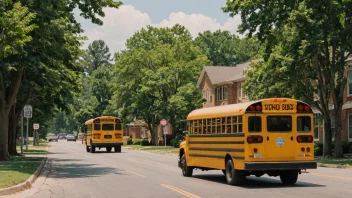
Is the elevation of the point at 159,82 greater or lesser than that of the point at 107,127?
greater

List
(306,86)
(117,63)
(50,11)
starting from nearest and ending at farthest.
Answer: (50,11) → (306,86) → (117,63)

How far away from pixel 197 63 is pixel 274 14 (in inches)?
1359

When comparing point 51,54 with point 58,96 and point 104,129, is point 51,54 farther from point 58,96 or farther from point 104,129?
point 104,129

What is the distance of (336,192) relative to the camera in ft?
50.5

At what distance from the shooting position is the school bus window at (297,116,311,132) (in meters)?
17.5

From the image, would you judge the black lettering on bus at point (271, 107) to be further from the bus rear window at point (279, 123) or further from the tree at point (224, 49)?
the tree at point (224, 49)

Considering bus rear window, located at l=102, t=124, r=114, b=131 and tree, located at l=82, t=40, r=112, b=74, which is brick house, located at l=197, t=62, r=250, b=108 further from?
tree, located at l=82, t=40, r=112, b=74

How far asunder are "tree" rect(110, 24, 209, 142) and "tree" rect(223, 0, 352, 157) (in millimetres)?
26377

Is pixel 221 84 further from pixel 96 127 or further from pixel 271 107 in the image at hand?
pixel 271 107

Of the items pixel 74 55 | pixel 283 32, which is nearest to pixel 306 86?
pixel 283 32

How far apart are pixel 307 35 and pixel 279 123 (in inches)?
642

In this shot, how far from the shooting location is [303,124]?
17609 mm

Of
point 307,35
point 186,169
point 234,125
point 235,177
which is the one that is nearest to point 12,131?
point 307,35

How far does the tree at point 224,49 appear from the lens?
Answer: 107562 millimetres
